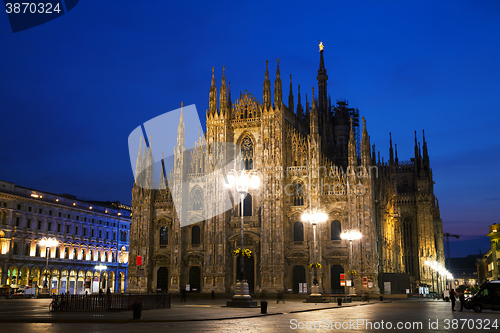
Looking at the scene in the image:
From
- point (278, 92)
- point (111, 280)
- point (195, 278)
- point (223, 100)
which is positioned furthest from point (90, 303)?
point (111, 280)

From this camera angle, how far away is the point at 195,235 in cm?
6128

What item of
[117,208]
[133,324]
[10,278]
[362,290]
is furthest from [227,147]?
[117,208]

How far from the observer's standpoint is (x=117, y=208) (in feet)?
343

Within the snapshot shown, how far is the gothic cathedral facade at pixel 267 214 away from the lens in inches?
2206

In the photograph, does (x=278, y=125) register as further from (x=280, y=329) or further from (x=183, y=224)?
(x=280, y=329)

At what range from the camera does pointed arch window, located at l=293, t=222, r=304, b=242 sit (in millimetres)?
58031

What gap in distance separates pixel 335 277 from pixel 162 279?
20.4 m

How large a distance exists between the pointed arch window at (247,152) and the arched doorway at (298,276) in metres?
12.9

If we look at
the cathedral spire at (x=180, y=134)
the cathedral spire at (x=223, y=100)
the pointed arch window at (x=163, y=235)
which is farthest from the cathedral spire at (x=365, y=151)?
the pointed arch window at (x=163, y=235)

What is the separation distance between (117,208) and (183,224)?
47891 mm

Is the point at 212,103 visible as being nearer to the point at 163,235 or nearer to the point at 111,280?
the point at 163,235

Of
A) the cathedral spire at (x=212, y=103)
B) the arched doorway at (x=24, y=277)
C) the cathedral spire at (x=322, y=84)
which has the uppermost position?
the cathedral spire at (x=322, y=84)

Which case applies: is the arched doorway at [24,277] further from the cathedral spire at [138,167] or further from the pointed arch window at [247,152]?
the pointed arch window at [247,152]

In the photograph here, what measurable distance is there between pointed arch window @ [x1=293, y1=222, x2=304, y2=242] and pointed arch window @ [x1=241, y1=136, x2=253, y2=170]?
29.1 feet
